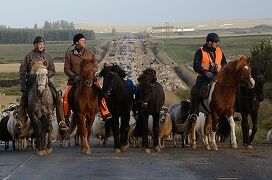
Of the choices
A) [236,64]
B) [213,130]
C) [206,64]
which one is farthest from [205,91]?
[236,64]

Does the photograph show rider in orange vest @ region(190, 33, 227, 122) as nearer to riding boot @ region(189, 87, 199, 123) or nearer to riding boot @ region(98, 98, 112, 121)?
riding boot @ region(189, 87, 199, 123)

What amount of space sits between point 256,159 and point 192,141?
15.6 feet

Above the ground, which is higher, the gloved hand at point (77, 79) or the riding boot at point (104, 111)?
the gloved hand at point (77, 79)

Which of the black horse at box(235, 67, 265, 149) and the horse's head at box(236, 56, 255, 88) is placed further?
the black horse at box(235, 67, 265, 149)

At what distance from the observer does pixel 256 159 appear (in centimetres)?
1617

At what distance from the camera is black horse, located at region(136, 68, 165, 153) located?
19.2 m

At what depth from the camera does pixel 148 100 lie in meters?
19.3

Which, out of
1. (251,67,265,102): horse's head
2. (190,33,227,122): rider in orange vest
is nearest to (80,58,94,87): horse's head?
(190,33,227,122): rider in orange vest

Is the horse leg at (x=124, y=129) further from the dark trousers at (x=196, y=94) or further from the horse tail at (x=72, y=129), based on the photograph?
the horse tail at (x=72, y=129)

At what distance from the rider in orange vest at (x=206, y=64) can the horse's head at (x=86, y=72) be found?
3.05 m

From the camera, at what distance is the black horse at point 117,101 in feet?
62.8

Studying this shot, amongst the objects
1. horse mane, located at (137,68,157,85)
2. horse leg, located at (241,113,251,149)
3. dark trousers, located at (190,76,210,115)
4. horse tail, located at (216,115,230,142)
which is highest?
horse mane, located at (137,68,157,85)

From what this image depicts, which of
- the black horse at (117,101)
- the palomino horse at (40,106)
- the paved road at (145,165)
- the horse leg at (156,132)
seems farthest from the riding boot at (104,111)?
the paved road at (145,165)

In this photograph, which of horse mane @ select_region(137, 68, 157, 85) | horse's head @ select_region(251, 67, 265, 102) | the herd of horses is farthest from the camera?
horse's head @ select_region(251, 67, 265, 102)
